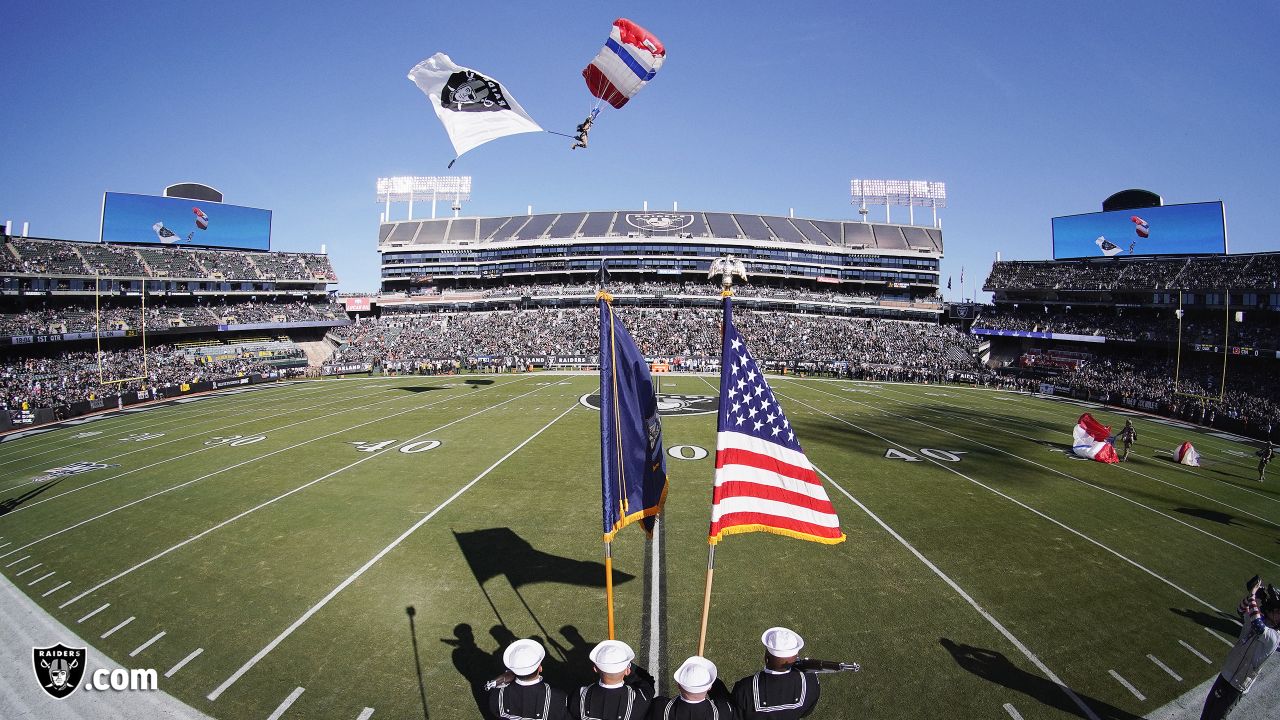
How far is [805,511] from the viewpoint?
702cm

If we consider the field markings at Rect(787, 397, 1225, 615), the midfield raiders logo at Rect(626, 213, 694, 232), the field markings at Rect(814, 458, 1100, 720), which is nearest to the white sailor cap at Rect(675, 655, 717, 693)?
the field markings at Rect(814, 458, 1100, 720)

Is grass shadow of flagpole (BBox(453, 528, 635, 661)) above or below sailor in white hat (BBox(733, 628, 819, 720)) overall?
below

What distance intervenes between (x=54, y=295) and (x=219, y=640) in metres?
65.7

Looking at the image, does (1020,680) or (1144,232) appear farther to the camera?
(1144,232)

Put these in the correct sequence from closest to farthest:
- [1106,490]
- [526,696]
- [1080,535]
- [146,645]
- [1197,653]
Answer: [526,696] → [1197,653] → [146,645] → [1080,535] → [1106,490]

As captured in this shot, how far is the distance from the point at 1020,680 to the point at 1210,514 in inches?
493

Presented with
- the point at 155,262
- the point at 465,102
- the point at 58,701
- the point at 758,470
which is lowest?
the point at 58,701

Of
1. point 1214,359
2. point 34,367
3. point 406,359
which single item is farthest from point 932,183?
point 34,367

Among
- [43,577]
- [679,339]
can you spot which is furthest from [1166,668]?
[679,339]

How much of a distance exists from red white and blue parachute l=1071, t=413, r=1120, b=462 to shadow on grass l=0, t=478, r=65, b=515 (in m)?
35.1

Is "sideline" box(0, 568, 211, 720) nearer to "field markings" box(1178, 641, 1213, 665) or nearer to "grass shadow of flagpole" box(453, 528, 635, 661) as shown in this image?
"grass shadow of flagpole" box(453, 528, 635, 661)

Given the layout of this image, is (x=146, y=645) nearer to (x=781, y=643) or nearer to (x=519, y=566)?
(x=519, y=566)

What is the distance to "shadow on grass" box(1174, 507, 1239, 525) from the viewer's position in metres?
14.3

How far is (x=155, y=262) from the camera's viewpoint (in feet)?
198
